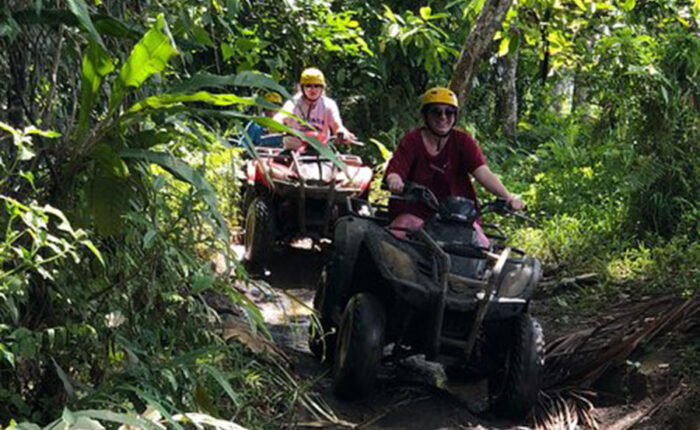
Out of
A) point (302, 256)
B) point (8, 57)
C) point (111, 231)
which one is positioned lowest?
point (302, 256)

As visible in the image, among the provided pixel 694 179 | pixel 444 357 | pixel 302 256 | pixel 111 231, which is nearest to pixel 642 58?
pixel 694 179

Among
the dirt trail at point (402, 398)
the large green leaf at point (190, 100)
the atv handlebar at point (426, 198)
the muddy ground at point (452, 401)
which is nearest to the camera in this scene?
the large green leaf at point (190, 100)

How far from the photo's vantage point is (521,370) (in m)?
5.27

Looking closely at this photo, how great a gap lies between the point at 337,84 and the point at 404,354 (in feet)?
27.1

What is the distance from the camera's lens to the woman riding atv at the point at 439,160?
6.10 meters

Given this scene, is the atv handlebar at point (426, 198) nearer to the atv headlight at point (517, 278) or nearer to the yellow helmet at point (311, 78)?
the atv headlight at point (517, 278)

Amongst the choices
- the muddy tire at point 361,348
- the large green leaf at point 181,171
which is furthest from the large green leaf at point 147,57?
the muddy tire at point 361,348

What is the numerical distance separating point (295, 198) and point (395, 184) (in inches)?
108

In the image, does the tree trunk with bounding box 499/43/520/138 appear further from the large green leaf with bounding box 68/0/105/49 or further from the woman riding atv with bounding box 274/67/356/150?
the large green leaf with bounding box 68/0/105/49

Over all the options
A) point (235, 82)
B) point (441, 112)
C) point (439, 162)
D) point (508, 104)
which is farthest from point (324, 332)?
point (508, 104)

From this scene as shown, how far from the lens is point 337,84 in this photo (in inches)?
528

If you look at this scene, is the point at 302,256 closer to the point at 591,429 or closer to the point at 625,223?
the point at 625,223

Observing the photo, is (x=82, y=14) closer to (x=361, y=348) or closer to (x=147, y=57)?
(x=147, y=57)

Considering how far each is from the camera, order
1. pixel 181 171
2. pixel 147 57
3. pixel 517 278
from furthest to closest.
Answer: pixel 517 278 < pixel 181 171 < pixel 147 57
